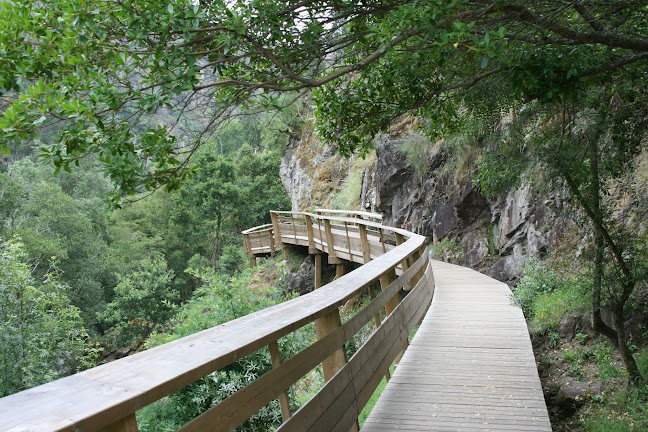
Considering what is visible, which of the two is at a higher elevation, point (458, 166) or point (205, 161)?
point (205, 161)

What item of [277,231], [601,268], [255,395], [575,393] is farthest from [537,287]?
[277,231]

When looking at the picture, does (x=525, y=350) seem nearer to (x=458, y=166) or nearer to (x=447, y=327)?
(x=447, y=327)

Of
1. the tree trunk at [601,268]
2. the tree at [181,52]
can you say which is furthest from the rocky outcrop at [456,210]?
Answer: the tree at [181,52]

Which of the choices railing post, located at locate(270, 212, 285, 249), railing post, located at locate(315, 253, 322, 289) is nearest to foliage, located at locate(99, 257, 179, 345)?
railing post, located at locate(270, 212, 285, 249)

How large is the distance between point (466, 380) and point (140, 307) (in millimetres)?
19819

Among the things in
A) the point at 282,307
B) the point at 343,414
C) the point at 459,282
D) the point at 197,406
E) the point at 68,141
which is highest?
the point at 68,141

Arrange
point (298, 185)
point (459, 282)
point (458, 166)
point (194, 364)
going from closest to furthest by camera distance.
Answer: point (194, 364) < point (459, 282) < point (458, 166) < point (298, 185)

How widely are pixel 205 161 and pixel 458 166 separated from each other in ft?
55.1

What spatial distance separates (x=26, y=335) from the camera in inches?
512

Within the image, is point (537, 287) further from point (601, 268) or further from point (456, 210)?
point (456, 210)

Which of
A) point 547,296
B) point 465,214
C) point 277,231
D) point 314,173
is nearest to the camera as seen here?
point 547,296

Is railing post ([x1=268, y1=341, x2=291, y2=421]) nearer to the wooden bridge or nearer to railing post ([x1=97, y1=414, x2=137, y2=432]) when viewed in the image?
the wooden bridge

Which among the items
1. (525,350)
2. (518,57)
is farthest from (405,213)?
(518,57)

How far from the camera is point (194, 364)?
1.69m
